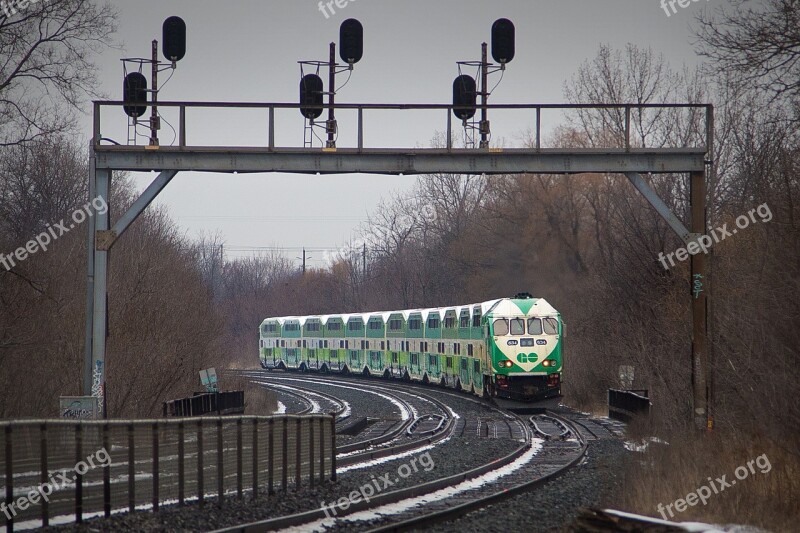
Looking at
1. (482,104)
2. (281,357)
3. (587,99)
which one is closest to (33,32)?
(482,104)

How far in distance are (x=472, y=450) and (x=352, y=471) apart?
14.0 ft

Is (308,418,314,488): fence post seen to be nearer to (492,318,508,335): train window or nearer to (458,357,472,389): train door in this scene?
(492,318,508,335): train window

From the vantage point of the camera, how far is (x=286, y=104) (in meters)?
19.8

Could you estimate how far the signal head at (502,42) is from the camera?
19.9m

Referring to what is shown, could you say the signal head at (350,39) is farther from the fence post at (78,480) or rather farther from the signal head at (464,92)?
the fence post at (78,480)

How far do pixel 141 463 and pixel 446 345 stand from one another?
1144 inches

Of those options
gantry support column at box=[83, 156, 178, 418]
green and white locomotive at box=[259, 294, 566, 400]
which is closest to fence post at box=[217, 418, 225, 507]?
gantry support column at box=[83, 156, 178, 418]

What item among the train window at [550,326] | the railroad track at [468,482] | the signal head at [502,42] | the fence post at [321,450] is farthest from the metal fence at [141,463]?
the train window at [550,326]

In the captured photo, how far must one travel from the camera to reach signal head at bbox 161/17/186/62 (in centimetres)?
1952

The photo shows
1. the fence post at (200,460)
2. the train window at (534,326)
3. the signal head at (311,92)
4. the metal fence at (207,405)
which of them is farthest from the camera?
the train window at (534,326)

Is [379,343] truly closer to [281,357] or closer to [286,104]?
[281,357]

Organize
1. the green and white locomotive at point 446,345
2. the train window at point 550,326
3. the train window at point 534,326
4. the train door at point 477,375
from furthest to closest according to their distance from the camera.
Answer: the train door at point 477,375
the train window at point 550,326
the train window at point 534,326
the green and white locomotive at point 446,345

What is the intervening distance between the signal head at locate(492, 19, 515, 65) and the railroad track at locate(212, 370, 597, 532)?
7.61m

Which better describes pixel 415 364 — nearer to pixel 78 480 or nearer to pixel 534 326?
pixel 534 326
